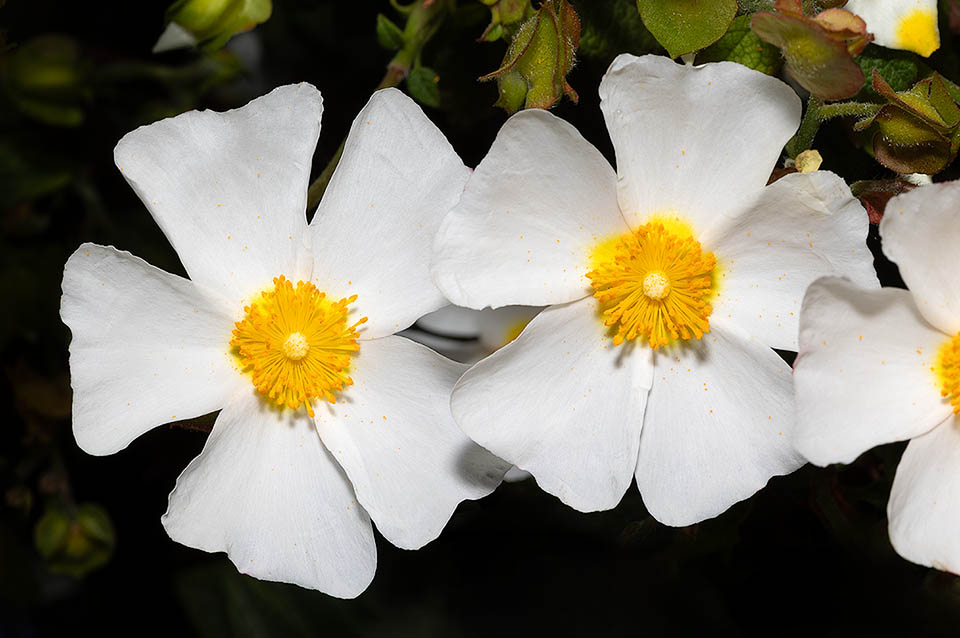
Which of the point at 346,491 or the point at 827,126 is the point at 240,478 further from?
the point at 827,126

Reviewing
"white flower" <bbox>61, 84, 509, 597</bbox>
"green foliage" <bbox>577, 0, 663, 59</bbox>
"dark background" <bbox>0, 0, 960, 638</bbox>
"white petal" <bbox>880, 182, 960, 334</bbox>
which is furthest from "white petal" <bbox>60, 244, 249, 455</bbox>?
→ "white petal" <bbox>880, 182, 960, 334</bbox>

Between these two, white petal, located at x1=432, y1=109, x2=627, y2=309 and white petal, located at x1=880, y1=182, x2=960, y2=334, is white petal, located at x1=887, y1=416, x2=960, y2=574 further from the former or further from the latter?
white petal, located at x1=432, y1=109, x2=627, y2=309

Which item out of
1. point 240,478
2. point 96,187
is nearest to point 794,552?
point 240,478

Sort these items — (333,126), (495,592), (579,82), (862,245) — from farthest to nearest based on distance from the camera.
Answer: (495,592), (333,126), (579,82), (862,245)

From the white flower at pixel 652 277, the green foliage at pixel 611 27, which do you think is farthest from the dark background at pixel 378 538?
the white flower at pixel 652 277

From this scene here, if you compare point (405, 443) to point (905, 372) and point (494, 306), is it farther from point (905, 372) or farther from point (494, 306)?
point (905, 372)

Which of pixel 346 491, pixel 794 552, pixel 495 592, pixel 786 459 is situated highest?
pixel 786 459

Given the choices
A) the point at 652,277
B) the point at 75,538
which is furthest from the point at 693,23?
the point at 75,538
